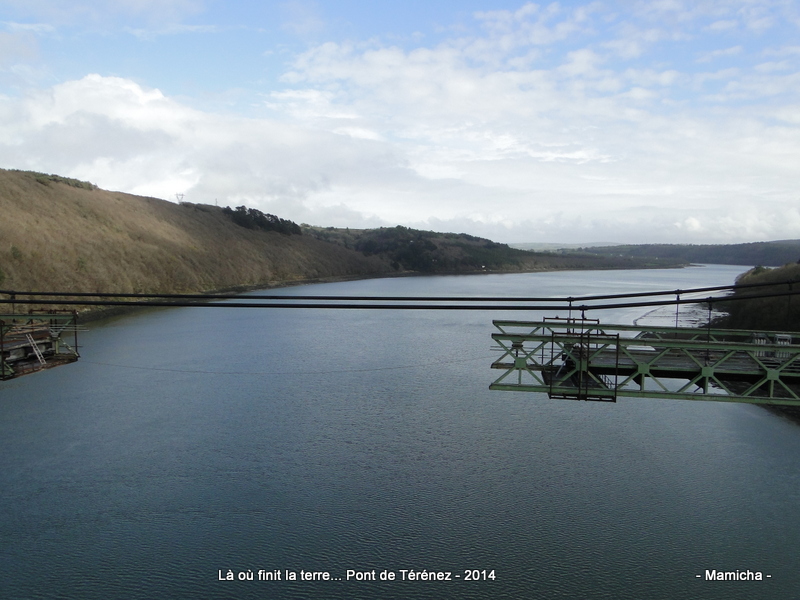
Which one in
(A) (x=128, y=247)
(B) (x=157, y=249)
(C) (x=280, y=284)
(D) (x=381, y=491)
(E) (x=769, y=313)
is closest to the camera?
(D) (x=381, y=491)

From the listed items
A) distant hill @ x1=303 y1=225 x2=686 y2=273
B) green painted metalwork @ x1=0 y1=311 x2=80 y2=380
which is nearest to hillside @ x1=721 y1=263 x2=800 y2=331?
green painted metalwork @ x1=0 y1=311 x2=80 y2=380

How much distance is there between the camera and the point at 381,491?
16.2 meters

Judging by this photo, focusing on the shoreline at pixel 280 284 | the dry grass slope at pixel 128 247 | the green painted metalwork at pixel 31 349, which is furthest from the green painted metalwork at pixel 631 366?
the dry grass slope at pixel 128 247


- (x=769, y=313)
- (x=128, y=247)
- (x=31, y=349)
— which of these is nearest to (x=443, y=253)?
(x=128, y=247)

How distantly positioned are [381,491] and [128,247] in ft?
175

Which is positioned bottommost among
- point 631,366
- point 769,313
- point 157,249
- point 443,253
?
point 769,313

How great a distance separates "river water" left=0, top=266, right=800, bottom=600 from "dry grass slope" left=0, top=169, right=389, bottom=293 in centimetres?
2356

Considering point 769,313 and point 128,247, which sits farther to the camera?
point 128,247

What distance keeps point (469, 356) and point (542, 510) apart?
18.7 m

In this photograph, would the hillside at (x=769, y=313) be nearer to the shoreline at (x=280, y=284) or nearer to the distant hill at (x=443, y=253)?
the shoreline at (x=280, y=284)

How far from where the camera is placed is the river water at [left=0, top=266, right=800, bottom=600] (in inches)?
504

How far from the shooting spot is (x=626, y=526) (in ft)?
47.7

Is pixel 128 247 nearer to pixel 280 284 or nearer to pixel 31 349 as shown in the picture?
pixel 280 284

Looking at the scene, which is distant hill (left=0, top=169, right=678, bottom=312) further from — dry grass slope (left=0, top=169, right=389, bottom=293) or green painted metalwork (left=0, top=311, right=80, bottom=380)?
green painted metalwork (left=0, top=311, right=80, bottom=380)
